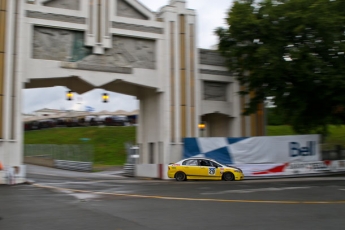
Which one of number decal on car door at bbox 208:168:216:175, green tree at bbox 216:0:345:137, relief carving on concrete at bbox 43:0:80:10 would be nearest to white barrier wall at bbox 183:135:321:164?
green tree at bbox 216:0:345:137

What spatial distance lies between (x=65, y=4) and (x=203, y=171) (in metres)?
12.7

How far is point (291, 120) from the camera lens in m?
28.9

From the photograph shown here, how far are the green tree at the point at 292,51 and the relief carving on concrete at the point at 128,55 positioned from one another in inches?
186

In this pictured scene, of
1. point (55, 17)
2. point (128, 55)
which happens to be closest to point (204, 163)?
point (128, 55)

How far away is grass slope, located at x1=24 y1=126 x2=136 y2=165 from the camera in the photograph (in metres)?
50.8

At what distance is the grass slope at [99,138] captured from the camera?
167 ft

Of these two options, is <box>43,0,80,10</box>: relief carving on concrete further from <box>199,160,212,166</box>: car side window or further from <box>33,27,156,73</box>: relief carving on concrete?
<box>199,160,212,166</box>: car side window

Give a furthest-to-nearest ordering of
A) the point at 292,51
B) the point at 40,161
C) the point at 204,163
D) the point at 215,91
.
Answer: the point at 40,161 < the point at 215,91 < the point at 292,51 < the point at 204,163

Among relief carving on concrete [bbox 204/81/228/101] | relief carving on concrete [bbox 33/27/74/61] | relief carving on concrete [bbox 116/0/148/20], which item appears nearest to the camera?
relief carving on concrete [bbox 33/27/74/61]

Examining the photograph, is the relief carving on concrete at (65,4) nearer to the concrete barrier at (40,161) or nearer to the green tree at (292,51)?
the green tree at (292,51)

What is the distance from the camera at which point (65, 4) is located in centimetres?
2533

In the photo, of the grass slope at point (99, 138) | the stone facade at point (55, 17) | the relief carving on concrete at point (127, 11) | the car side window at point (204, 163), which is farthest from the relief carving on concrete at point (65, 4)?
the grass slope at point (99, 138)

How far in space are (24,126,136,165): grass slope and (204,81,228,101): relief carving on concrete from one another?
1894 centimetres

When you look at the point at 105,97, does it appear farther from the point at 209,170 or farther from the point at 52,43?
the point at 209,170
